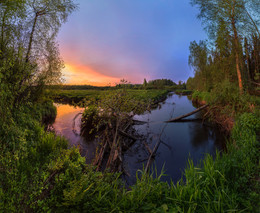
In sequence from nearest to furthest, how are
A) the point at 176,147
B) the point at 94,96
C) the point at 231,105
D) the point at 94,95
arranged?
the point at 94,96
the point at 176,147
the point at 231,105
the point at 94,95

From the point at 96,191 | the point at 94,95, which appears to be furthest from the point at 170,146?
the point at 94,95

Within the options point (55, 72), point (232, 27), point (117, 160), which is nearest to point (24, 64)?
point (117, 160)

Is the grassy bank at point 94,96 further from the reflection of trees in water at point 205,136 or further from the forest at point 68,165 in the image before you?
the reflection of trees in water at point 205,136

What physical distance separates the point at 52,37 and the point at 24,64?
11500mm

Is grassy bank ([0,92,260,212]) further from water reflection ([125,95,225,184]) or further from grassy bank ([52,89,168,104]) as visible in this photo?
grassy bank ([52,89,168,104])

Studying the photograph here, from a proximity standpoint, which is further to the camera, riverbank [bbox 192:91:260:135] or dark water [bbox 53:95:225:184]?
riverbank [bbox 192:91:260:135]

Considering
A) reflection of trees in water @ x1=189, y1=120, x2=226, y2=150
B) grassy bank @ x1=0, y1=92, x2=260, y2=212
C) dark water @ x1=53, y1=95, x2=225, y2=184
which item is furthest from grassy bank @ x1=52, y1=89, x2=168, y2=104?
reflection of trees in water @ x1=189, y1=120, x2=226, y2=150

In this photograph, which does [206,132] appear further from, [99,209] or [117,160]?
[99,209]

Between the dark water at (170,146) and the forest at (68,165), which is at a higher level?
the forest at (68,165)

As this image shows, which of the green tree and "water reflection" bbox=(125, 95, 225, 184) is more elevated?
the green tree

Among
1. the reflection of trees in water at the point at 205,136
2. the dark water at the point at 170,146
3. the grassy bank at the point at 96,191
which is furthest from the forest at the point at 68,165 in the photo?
the reflection of trees in water at the point at 205,136

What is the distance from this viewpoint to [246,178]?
13.8ft

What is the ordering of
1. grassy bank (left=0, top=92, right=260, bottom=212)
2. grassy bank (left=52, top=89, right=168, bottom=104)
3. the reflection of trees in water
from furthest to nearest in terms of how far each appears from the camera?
the reflection of trees in water < grassy bank (left=52, top=89, right=168, bottom=104) < grassy bank (left=0, top=92, right=260, bottom=212)

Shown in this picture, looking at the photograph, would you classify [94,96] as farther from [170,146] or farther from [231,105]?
[231,105]
